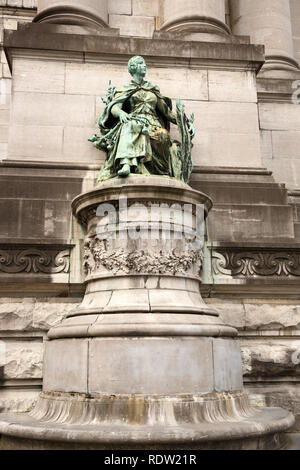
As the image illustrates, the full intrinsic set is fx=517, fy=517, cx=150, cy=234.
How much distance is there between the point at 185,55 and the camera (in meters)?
9.55

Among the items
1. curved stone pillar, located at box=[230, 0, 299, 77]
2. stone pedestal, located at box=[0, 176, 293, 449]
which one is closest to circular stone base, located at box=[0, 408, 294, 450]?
stone pedestal, located at box=[0, 176, 293, 449]

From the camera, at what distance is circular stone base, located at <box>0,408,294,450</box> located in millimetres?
5016

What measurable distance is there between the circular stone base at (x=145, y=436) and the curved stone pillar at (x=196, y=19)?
298 inches

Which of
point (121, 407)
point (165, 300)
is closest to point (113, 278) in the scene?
point (165, 300)

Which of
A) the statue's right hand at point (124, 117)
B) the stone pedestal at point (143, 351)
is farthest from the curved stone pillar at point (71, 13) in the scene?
the stone pedestal at point (143, 351)

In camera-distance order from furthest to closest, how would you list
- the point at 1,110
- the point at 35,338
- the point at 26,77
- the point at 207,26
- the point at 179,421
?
the point at 1,110
the point at 207,26
the point at 26,77
the point at 35,338
the point at 179,421

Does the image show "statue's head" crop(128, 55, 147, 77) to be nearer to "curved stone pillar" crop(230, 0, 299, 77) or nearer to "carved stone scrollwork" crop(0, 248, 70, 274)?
"carved stone scrollwork" crop(0, 248, 70, 274)

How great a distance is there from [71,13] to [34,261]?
5.25 meters

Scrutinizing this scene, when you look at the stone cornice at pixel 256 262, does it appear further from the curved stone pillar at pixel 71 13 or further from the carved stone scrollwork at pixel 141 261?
the curved stone pillar at pixel 71 13

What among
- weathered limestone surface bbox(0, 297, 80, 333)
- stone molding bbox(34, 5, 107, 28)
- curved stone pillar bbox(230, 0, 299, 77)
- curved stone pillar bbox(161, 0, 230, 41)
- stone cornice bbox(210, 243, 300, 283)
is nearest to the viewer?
weathered limestone surface bbox(0, 297, 80, 333)

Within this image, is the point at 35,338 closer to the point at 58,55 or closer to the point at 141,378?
the point at 141,378

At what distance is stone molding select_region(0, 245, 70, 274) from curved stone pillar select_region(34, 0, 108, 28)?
4.84 meters

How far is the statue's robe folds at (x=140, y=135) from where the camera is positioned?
7449 millimetres

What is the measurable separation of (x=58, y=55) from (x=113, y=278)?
4.73 meters
